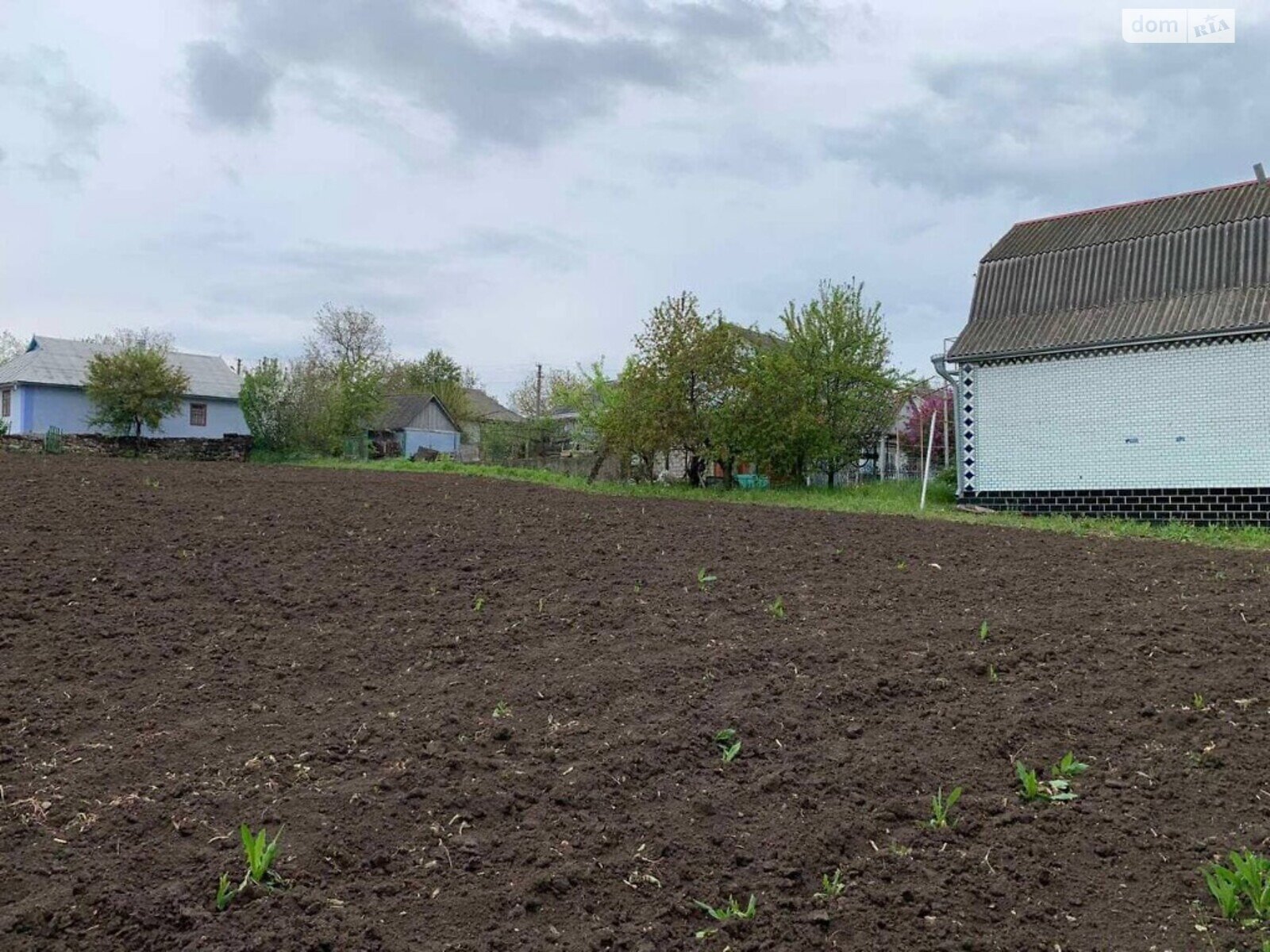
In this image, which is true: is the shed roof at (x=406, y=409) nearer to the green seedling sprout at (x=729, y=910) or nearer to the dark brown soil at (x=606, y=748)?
the dark brown soil at (x=606, y=748)

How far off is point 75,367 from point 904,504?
29.5 m

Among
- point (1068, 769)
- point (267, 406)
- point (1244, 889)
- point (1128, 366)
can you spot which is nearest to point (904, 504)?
point (1128, 366)

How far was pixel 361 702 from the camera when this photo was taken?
4.01 m

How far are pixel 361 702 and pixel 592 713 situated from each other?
1000 mm

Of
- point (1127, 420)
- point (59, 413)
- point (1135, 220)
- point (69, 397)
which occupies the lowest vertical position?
point (1127, 420)

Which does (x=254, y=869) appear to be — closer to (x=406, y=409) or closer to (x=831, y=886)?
(x=831, y=886)

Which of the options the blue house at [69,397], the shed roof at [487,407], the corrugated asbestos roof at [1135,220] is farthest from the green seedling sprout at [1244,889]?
the shed roof at [487,407]

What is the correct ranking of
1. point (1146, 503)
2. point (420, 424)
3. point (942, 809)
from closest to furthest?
point (942, 809) → point (1146, 503) → point (420, 424)

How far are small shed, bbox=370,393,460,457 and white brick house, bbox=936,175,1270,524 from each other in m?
30.0

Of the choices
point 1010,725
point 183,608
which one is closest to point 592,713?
point 1010,725

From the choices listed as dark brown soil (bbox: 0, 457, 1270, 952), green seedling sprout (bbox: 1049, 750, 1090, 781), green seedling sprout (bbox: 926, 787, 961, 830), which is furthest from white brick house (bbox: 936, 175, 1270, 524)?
green seedling sprout (bbox: 926, 787, 961, 830)

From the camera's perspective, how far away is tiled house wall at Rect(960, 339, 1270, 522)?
477 inches

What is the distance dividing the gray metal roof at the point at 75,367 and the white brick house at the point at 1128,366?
24659 mm

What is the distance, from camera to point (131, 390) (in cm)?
2688
